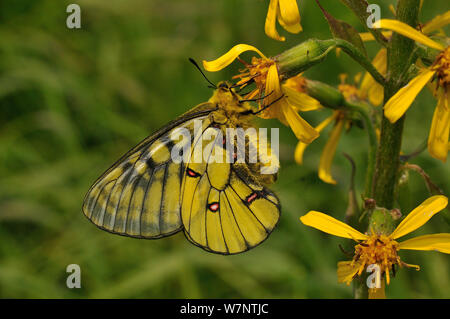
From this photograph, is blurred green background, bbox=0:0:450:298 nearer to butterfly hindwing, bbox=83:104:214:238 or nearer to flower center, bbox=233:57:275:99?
butterfly hindwing, bbox=83:104:214:238

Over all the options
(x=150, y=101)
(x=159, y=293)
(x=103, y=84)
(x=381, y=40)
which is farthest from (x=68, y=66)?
(x=381, y=40)

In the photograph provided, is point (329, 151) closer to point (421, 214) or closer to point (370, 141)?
point (370, 141)

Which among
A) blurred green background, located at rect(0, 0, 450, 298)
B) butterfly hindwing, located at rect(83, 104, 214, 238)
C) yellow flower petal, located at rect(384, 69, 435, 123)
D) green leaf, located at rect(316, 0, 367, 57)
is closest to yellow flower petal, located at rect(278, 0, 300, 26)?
green leaf, located at rect(316, 0, 367, 57)

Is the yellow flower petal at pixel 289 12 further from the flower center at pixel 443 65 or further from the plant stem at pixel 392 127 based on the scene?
the flower center at pixel 443 65

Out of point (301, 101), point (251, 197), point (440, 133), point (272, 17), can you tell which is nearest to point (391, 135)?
point (440, 133)

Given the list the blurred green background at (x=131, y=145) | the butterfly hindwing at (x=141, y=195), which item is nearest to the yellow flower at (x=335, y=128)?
the butterfly hindwing at (x=141, y=195)

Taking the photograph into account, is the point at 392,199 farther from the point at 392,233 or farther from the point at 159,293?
the point at 159,293
